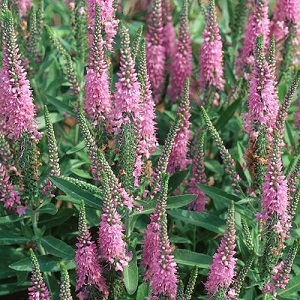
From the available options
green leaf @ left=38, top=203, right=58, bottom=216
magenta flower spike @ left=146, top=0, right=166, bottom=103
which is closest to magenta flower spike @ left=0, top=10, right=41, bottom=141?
green leaf @ left=38, top=203, right=58, bottom=216

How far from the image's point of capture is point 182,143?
14.2 ft

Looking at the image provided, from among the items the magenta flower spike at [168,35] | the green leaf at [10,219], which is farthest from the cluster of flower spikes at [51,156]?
the magenta flower spike at [168,35]

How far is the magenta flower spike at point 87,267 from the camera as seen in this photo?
364 cm

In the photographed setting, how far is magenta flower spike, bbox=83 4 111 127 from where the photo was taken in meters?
3.90

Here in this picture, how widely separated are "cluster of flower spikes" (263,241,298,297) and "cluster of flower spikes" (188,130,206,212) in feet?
2.66

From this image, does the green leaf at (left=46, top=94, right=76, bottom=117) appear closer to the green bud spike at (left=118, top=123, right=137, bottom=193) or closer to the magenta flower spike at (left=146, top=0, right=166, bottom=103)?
the magenta flower spike at (left=146, top=0, right=166, bottom=103)

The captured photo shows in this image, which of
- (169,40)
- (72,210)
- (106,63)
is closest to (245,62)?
(169,40)

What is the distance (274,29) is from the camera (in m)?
5.34

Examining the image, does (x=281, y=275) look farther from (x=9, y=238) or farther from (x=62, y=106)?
(x=62, y=106)

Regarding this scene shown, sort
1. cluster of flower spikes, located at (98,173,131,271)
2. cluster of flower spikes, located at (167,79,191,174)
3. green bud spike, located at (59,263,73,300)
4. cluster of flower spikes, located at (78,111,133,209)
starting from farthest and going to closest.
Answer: cluster of flower spikes, located at (167,79,191,174) < cluster of flower spikes, located at (78,111,133,209) < cluster of flower spikes, located at (98,173,131,271) < green bud spike, located at (59,263,73,300)

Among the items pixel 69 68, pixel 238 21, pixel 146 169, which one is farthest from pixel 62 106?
pixel 238 21

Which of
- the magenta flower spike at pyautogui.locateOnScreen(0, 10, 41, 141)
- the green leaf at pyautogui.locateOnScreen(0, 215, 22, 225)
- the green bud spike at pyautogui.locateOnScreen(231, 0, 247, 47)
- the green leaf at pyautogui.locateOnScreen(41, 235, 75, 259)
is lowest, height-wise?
the green leaf at pyautogui.locateOnScreen(41, 235, 75, 259)

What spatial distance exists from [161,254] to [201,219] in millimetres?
1007

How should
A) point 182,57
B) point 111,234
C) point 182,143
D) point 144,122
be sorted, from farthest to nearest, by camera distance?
1. point 182,57
2. point 182,143
3. point 144,122
4. point 111,234
